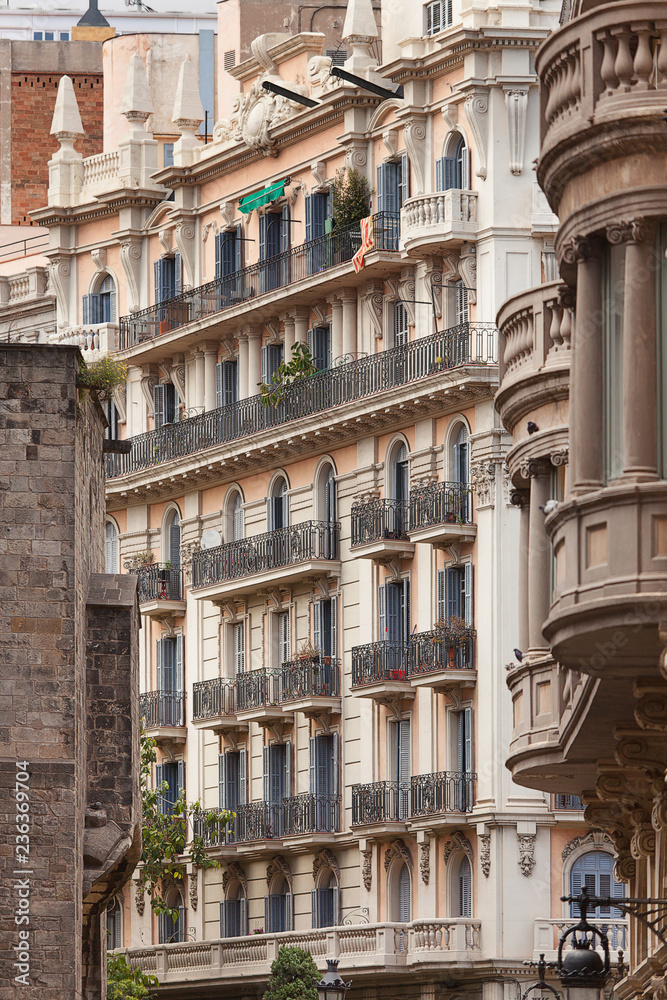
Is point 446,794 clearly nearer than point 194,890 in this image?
Yes

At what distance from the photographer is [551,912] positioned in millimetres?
54875

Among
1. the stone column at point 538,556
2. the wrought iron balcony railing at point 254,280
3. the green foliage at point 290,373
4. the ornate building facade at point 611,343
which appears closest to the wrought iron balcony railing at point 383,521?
the green foliage at point 290,373


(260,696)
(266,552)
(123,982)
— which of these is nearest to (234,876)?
(260,696)

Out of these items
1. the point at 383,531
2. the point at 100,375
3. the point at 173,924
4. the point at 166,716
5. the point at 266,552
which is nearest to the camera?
the point at 100,375

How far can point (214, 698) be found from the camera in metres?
63.7

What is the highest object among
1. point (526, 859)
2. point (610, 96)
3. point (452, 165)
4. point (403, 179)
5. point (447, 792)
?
point (403, 179)

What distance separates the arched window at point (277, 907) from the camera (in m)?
61.5

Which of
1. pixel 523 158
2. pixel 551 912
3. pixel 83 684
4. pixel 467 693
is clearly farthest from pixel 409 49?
pixel 83 684

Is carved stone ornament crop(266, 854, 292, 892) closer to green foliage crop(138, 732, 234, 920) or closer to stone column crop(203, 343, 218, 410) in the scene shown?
green foliage crop(138, 732, 234, 920)

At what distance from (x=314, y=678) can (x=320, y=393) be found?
21.1 feet

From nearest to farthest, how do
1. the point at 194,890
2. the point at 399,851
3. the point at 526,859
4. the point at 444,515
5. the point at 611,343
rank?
the point at 611,343 → the point at 526,859 → the point at 444,515 → the point at 399,851 → the point at 194,890

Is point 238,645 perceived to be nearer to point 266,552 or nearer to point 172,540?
point 266,552

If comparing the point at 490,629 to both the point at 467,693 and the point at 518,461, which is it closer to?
the point at 467,693

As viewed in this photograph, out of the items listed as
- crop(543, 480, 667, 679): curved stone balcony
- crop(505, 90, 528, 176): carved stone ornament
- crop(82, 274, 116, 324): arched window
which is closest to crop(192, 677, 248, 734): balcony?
crop(82, 274, 116, 324): arched window
